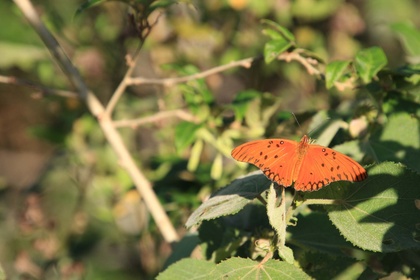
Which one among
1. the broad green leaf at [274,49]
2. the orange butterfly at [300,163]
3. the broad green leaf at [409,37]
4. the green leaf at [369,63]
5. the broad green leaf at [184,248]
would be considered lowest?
the broad green leaf at [184,248]

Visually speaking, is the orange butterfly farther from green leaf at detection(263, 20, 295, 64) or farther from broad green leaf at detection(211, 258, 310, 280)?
green leaf at detection(263, 20, 295, 64)

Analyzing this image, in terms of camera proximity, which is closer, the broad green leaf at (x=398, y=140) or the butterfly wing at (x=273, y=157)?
the butterfly wing at (x=273, y=157)

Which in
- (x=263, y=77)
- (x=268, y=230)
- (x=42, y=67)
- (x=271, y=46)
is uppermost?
(x=271, y=46)

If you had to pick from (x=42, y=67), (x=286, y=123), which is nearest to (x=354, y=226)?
(x=286, y=123)

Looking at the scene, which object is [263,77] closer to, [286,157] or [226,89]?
[226,89]

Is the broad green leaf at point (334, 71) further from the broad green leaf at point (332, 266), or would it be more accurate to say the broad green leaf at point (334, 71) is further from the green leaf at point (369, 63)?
the broad green leaf at point (332, 266)

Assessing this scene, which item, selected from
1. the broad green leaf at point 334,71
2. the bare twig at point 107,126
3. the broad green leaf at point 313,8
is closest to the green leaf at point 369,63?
the broad green leaf at point 334,71
